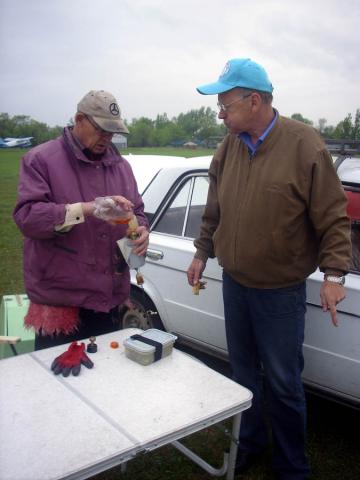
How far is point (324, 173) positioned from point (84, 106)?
1.11 metres

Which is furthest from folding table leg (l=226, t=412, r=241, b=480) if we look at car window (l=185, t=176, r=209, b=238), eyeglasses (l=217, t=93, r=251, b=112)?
car window (l=185, t=176, r=209, b=238)

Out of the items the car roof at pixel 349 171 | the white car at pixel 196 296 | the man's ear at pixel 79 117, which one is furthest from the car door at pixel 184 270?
the man's ear at pixel 79 117

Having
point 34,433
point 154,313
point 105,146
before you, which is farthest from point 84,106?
point 154,313

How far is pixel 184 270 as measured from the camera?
318 centimetres

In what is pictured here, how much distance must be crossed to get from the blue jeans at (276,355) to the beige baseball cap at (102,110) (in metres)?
0.91

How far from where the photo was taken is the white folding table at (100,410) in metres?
1.45

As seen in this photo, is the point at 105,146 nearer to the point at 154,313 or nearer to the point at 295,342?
the point at 295,342

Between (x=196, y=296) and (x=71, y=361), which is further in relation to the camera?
(x=196, y=296)

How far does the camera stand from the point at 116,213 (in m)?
2.12

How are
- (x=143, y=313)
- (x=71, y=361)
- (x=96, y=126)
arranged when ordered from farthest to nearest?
(x=143, y=313), (x=96, y=126), (x=71, y=361)

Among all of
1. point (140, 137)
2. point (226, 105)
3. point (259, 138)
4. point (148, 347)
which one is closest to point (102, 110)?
point (226, 105)

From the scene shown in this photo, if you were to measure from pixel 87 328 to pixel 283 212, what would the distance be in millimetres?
1143

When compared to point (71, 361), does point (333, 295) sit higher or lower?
higher

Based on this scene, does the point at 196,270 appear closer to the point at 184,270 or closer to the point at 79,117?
the point at 184,270
